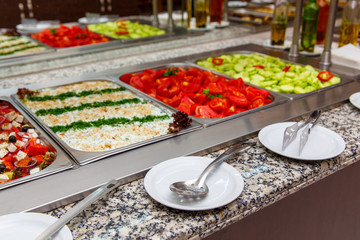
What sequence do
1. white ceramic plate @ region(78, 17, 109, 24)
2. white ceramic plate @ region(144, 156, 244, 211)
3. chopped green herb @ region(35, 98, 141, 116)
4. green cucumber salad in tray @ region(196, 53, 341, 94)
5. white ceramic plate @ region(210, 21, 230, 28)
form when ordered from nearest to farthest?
1. white ceramic plate @ region(144, 156, 244, 211)
2. chopped green herb @ region(35, 98, 141, 116)
3. green cucumber salad in tray @ region(196, 53, 341, 94)
4. white ceramic plate @ region(78, 17, 109, 24)
5. white ceramic plate @ region(210, 21, 230, 28)

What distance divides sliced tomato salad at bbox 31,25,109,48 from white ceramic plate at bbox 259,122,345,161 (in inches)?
53.2

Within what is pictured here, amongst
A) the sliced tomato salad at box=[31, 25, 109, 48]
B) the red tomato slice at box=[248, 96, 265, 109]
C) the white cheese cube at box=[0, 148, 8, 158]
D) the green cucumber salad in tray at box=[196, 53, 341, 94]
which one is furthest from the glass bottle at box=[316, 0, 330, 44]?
the white cheese cube at box=[0, 148, 8, 158]

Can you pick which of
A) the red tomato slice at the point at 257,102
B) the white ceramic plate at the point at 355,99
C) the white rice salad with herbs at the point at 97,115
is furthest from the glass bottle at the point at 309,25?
the white rice salad with herbs at the point at 97,115

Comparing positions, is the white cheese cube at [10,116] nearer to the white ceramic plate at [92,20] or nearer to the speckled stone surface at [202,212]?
the speckled stone surface at [202,212]

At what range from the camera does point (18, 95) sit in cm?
143

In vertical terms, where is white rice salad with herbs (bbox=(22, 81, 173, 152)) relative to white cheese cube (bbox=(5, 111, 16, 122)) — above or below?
below

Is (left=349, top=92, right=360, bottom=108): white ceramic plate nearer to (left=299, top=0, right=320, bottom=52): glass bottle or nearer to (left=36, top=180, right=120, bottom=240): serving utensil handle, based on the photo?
(left=299, top=0, right=320, bottom=52): glass bottle

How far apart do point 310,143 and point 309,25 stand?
1052mm

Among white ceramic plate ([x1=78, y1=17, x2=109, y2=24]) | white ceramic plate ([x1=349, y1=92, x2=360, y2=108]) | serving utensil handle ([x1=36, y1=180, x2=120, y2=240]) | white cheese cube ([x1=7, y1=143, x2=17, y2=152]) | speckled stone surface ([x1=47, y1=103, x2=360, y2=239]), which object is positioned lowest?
speckled stone surface ([x1=47, y1=103, x2=360, y2=239])

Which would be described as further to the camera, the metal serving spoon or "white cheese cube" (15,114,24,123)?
"white cheese cube" (15,114,24,123)

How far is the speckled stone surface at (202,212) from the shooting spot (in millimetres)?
771

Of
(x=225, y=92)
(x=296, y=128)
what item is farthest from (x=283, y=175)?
(x=225, y=92)

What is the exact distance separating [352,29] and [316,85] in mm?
638

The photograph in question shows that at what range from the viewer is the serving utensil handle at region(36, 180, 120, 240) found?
686 millimetres
